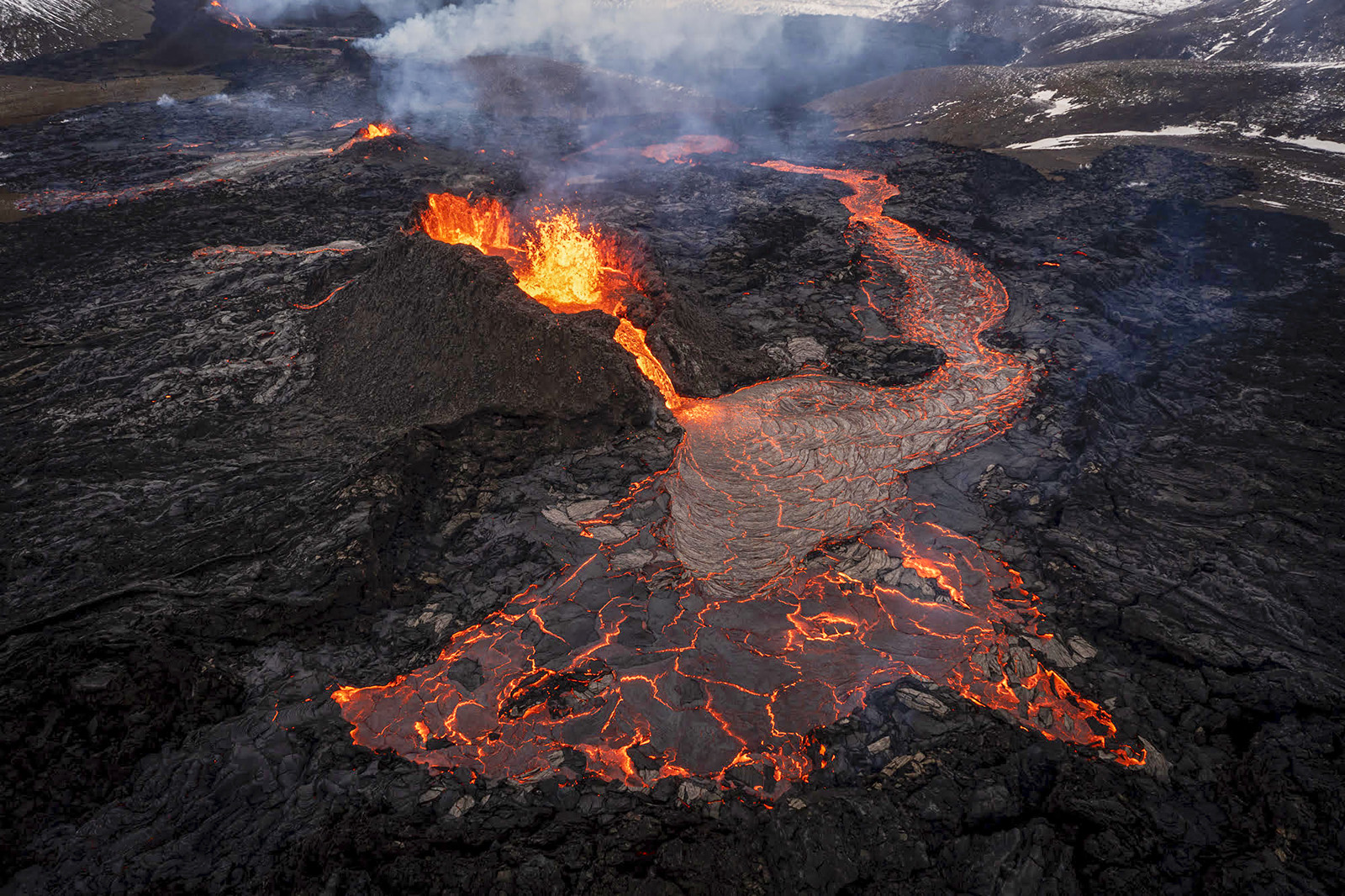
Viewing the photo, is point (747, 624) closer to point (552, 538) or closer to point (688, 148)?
point (552, 538)

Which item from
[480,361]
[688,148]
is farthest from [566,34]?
[480,361]

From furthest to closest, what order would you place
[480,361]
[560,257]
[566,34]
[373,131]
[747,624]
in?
[566,34]
[373,131]
[560,257]
[480,361]
[747,624]

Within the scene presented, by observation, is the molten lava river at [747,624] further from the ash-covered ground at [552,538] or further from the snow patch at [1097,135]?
the snow patch at [1097,135]

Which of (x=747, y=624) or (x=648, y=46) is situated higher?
(x=648, y=46)

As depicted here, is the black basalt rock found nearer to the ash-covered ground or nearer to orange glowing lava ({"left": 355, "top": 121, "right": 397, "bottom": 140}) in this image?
the ash-covered ground

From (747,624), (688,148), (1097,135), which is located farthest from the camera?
(688,148)

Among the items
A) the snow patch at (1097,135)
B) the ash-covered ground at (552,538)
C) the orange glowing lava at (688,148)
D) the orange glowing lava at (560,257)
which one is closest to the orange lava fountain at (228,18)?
the ash-covered ground at (552,538)
